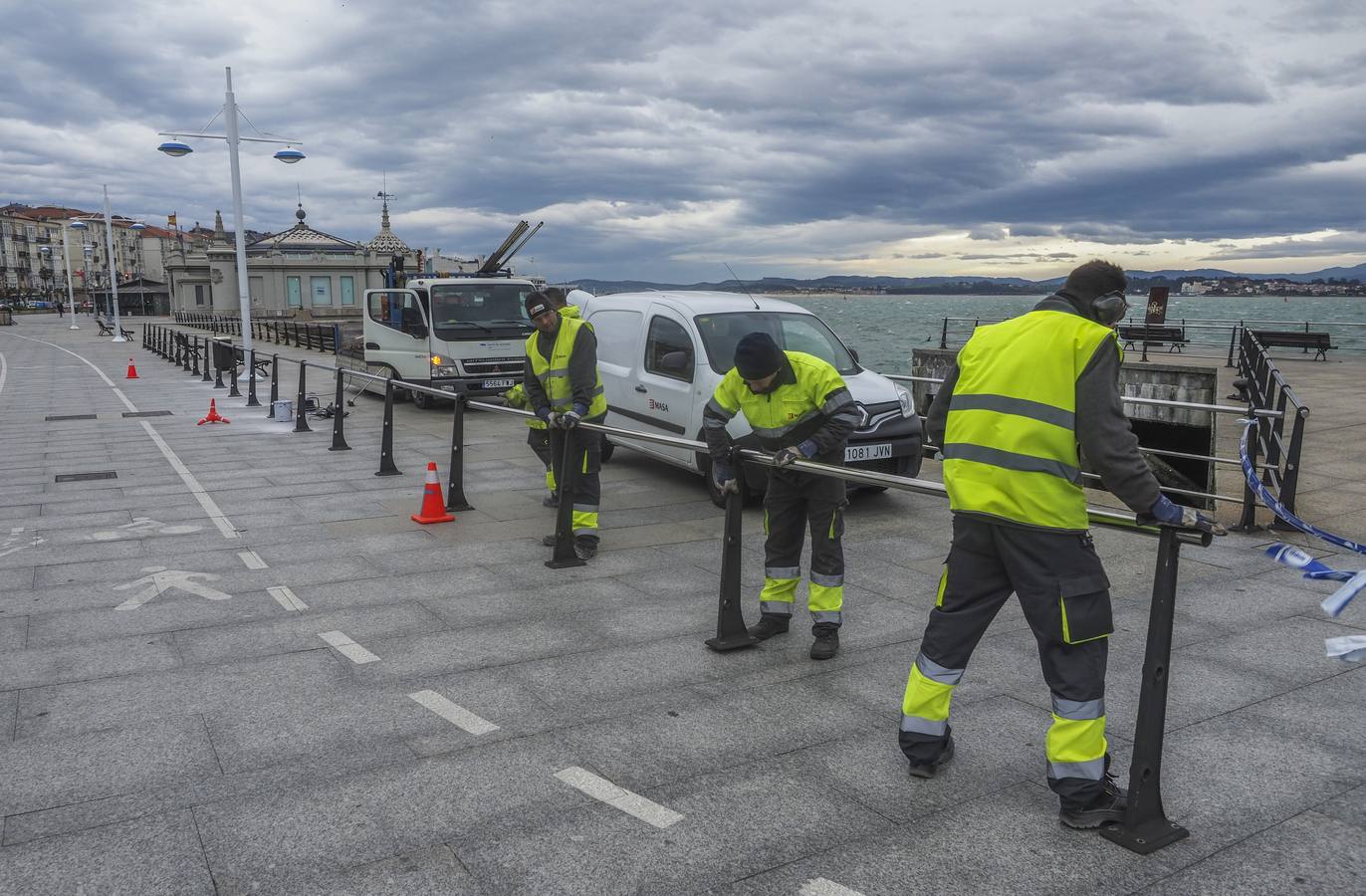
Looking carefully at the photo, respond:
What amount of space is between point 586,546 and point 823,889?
449 cm

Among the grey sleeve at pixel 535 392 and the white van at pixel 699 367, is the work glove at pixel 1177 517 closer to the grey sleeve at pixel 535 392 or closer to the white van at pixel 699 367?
the white van at pixel 699 367

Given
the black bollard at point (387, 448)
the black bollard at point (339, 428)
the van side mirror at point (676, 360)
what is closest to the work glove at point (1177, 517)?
the van side mirror at point (676, 360)

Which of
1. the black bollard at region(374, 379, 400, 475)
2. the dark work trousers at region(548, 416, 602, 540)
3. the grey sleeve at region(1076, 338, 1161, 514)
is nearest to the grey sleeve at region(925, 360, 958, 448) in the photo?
the grey sleeve at region(1076, 338, 1161, 514)

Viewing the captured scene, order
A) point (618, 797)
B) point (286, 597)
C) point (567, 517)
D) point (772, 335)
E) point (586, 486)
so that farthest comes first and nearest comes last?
point (772, 335) < point (586, 486) < point (567, 517) < point (286, 597) < point (618, 797)

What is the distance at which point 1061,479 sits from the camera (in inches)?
135

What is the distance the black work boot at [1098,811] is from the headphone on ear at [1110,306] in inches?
66.7

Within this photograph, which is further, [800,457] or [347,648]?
[347,648]

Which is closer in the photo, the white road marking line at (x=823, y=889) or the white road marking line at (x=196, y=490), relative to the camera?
the white road marking line at (x=823, y=889)

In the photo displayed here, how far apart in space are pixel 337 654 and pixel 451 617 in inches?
31.3

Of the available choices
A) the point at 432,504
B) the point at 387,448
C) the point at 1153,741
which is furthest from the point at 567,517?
the point at 387,448

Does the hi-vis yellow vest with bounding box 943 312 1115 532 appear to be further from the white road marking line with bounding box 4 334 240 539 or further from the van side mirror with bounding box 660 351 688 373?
the white road marking line with bounding box 4 334 240 539

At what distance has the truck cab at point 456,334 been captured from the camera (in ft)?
55.0

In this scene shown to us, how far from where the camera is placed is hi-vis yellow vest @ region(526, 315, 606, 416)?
301 inches

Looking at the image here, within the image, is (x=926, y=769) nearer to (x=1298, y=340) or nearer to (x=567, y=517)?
(x=567, y=517)
